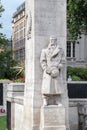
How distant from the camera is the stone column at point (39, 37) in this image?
59.8ft

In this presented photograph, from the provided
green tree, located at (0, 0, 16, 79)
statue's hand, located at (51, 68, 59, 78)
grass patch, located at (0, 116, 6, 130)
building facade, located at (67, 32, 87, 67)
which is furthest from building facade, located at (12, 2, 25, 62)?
statue's hand, located at (51, 68, 59, 78)

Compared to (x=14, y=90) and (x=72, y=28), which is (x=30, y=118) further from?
(x=72, y=28)

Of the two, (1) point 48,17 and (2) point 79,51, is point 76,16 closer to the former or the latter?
(1) point 48,17

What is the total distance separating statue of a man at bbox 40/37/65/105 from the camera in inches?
706

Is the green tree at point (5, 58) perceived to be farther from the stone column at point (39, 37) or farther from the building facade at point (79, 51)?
the stone column at point (39, 37)

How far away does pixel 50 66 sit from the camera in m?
17.9

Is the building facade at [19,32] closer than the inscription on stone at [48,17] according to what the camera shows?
No

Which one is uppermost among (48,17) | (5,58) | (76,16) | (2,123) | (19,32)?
(19,32)

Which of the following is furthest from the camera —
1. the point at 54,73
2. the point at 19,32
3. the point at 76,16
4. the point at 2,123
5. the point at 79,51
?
the point at 19,32

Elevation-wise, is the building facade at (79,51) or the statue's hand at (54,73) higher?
the building facade at (79,51)

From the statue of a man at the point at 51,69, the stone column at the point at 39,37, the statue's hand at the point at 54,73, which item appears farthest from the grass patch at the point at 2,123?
the statue's hand at the point at 54,73

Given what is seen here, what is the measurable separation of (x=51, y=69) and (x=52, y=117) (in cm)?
160

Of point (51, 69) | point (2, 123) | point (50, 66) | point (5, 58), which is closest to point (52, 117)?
point (51, 69)

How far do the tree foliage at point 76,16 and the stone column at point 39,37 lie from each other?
29.3m
